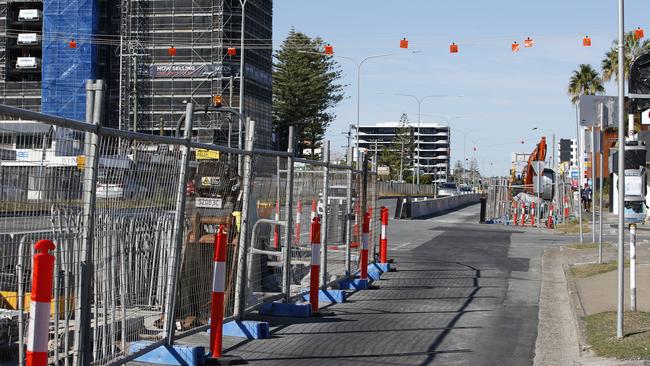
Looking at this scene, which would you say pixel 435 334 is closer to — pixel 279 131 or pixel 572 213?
pixel 572 213

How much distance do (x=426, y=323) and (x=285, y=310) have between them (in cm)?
181

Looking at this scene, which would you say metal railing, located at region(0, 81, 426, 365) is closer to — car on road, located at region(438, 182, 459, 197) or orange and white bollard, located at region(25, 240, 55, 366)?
orange and white bollard, located at region(25, 240, 55, 366)

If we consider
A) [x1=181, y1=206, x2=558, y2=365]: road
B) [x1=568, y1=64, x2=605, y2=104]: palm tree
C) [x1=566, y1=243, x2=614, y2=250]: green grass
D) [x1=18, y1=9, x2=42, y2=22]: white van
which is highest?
[x1=18, y1=9, x2=42, y2=22]: white van

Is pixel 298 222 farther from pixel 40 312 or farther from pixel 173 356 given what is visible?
pixel 40 312

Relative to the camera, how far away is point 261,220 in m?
11.8

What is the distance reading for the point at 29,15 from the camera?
252 ft

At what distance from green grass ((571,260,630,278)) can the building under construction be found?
168 ft

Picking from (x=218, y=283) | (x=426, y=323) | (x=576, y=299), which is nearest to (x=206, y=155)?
(x=218, y=283)

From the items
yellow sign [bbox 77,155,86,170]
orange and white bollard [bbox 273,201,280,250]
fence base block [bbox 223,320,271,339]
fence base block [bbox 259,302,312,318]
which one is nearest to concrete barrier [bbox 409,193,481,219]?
orange and white bollard [bbox 273,201,280,250]

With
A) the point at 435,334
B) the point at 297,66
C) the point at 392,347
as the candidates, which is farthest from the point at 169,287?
the point at 297,66

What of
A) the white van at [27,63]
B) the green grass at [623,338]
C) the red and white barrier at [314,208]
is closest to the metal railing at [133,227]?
the red and white barrier at [314,208]

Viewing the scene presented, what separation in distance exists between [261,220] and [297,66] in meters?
81.0

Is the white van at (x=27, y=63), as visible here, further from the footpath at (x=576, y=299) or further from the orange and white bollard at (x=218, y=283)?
the orange and white bollard at (x=218, y=283)

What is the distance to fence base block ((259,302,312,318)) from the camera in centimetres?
1189
